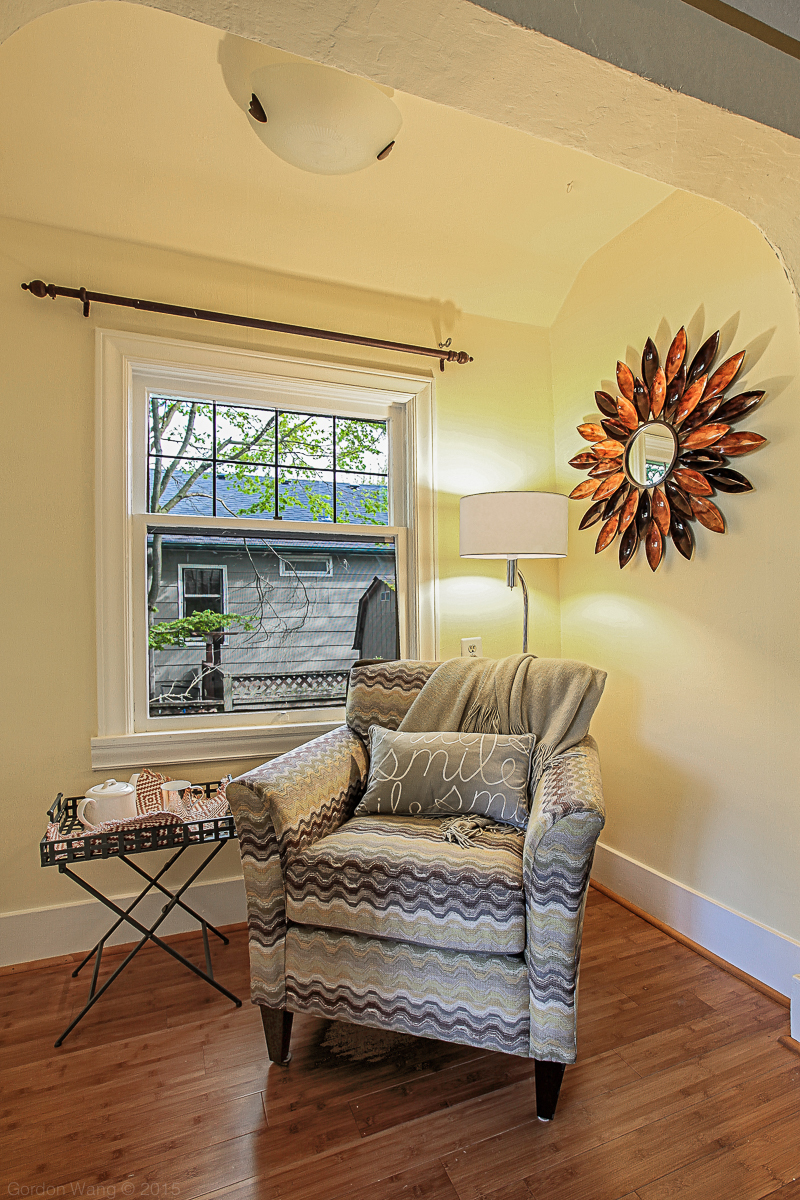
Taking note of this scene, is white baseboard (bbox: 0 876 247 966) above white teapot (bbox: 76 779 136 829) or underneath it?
underneath

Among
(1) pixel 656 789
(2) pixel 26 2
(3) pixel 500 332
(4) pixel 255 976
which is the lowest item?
(4) pixel 255 976

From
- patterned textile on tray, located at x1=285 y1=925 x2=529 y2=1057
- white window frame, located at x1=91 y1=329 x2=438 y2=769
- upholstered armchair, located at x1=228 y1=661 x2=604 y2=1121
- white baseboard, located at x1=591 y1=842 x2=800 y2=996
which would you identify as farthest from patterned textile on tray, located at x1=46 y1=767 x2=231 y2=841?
white baseboard, located at x1=591 y1=842 x2=800 y2=996

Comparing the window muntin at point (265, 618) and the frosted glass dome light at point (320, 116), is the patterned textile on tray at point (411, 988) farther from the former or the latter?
the frosted glass dome light at point (320, 116)

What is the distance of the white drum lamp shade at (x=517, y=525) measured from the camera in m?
2.32

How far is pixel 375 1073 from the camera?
5.17 feet

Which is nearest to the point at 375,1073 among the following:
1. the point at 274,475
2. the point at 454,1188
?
the point at 454,1188

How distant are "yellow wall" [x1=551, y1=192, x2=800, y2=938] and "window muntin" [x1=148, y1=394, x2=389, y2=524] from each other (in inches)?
36.2

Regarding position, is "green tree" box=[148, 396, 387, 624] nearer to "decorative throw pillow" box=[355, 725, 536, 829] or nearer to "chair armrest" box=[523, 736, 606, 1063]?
"decorative throw pillow" box=[355, 725, 536, 829]

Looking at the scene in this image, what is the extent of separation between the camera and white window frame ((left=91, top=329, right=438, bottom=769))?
2178 mm

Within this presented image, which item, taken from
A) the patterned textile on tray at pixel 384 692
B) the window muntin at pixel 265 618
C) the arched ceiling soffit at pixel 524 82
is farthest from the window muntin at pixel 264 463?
the arched ceiling soffit at pixel 524 82

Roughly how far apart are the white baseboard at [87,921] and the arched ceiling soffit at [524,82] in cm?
222

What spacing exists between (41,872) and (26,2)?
216 centimetres

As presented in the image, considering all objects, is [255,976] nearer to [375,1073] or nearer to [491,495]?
[375,1073]

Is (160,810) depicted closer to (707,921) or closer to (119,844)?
(119,844)
